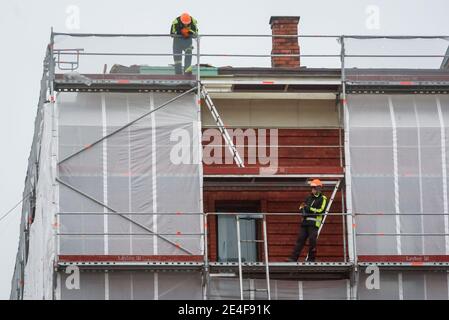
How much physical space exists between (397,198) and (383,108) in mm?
2166

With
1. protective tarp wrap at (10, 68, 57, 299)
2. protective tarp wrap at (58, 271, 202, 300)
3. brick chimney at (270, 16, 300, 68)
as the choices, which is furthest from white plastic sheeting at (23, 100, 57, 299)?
brick chimney at (270, 16, 300, 68)

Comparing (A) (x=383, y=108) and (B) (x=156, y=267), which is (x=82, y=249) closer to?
(B) (x=156, y=267)

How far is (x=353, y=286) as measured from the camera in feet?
166

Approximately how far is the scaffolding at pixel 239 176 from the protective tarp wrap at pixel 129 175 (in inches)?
3.9

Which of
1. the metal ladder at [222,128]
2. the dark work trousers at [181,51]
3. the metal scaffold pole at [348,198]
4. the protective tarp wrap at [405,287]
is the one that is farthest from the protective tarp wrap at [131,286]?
the dark work trousers at [181,51]

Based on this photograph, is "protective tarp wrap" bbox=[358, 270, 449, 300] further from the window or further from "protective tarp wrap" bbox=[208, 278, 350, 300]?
the window

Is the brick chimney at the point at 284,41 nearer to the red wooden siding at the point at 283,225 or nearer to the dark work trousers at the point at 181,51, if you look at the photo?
the dark work trousers at the point at 181,51

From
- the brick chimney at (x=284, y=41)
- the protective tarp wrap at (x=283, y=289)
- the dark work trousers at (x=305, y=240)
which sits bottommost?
the protective tarp wrap at (x=283, y=289)

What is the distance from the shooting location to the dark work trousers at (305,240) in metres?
50.5

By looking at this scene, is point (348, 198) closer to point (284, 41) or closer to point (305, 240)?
point (305, 240)

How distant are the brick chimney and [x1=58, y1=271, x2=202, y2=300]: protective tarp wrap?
22.9 ft

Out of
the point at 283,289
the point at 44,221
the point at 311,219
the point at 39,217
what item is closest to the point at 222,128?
the point at 311,219
